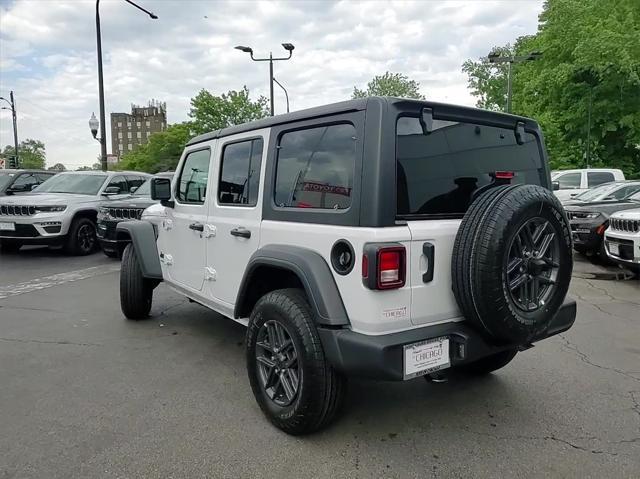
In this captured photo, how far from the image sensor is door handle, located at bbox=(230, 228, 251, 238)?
132 inches

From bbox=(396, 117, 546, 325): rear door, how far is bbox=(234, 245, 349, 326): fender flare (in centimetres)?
40

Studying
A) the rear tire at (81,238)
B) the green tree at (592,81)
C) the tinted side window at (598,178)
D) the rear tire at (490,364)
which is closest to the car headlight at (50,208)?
A: the rear tire at (81,238)

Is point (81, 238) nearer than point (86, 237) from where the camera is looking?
Yes

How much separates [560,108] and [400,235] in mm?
23636

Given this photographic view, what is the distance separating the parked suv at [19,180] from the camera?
1230 cm

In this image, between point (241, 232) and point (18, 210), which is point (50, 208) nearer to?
point (18, 210)

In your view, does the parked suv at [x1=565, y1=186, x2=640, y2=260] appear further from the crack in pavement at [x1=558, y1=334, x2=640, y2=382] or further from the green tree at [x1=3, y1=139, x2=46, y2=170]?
the green tree at [x1=3, y1=139, x2=46, y2=170]

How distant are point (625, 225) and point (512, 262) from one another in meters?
5.59

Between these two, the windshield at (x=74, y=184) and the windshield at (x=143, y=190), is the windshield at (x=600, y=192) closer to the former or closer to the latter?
the windshield at (x=143, y=190)

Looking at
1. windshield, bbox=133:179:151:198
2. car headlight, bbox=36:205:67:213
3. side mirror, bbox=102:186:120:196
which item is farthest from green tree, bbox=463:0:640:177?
car headlight, bbox=36:205:67:213

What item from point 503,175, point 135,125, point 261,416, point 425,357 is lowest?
point 261,416

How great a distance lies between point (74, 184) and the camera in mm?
11102

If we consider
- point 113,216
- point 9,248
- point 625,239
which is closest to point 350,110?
point 625,239

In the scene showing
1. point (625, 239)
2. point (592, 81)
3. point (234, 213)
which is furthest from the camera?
point (592, 81)
